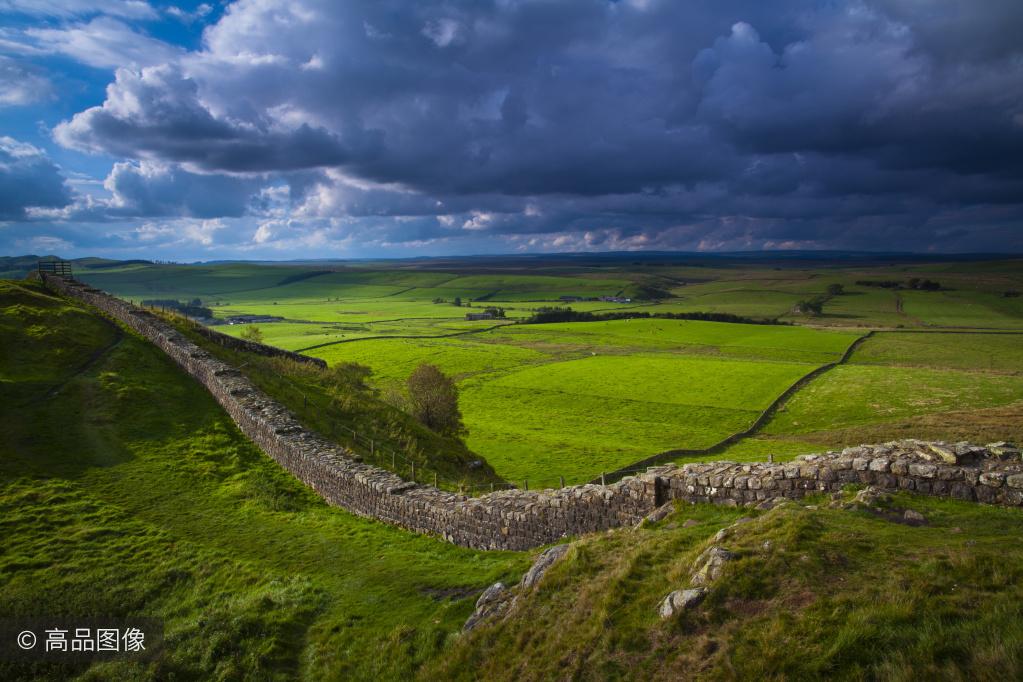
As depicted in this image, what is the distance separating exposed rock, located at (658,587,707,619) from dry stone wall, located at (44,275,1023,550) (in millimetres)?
4621

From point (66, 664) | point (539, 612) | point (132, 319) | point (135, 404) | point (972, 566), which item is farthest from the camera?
point (132, 319)

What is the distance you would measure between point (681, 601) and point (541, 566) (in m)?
3.54

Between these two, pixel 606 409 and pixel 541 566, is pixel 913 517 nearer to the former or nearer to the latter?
pixel 541 566

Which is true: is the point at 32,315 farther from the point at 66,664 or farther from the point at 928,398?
the point at 928,398

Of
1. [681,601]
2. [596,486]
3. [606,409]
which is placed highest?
[681,601]

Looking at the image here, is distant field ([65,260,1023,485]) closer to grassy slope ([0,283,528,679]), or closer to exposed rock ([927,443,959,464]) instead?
grassy slope ([0,283,528,679])

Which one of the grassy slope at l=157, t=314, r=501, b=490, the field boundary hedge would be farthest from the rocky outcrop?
the field boundary hedge

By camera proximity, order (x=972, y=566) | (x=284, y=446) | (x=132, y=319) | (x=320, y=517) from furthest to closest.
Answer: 1. (x=132, y=319)
2. (x=284, y=446)
3. (x=320, y=517)
4. (x=972, y=566)

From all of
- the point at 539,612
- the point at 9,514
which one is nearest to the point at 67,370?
the point at 9,514

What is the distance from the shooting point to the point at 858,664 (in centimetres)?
595

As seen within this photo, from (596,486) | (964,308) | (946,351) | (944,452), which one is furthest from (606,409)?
(964,308)

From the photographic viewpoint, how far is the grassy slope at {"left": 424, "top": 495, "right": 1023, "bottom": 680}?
602 cm

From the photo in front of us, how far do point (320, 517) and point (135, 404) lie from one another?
12629 millimetres

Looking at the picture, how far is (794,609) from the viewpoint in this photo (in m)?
7.00
